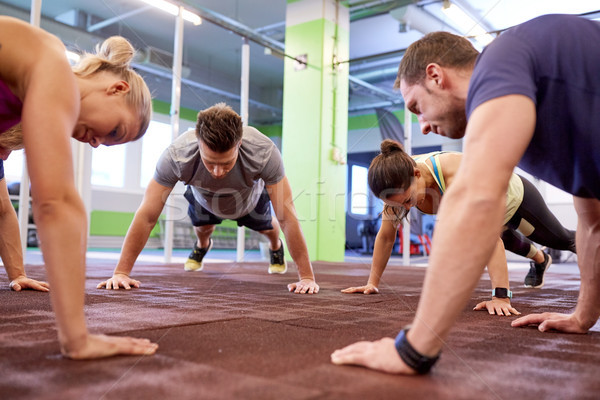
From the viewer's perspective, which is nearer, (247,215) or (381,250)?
(381,250)

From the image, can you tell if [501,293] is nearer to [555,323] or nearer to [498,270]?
[498,270]

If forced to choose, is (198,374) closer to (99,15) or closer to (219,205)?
(219,205)

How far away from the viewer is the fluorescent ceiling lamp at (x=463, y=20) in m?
5.35

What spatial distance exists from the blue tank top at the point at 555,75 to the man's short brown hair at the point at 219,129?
1.27 meters

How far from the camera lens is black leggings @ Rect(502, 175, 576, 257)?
2429 millimetres

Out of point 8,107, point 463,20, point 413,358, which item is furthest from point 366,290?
point 463,20

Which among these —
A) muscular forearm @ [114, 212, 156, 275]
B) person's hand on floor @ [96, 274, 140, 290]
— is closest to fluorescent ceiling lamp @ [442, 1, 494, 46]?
muscular forearm @ [114, 212, 156, 275]

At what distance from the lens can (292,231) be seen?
2289mm

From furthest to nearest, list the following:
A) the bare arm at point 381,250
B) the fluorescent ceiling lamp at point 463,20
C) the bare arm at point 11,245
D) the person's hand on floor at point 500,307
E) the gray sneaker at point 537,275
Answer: the fluorescent ceiling lamp at point 463,20
the gray sneaker at point 537,275
the bare arm at point 381,250
the bare arm at point 11,245
the person's hand on floor at point 500,307

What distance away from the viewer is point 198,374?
2.77ft

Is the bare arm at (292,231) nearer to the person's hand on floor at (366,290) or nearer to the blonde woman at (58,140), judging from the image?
the person's hand on floor at (366,290)

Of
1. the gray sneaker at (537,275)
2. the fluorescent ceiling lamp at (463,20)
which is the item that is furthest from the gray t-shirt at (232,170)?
the fluorescent ceiling lamp at (463,20)

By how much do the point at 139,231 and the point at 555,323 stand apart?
5.70 ft

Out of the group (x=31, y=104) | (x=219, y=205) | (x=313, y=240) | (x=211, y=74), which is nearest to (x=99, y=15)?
(x=211, y=74)
